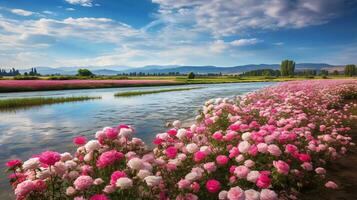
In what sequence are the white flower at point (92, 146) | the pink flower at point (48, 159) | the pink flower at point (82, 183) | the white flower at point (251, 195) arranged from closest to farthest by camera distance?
the white flower at point (251, 195), the pink flower at point (82, 183), the pink flower at point (48, 159), the white flower at point (92, 146)

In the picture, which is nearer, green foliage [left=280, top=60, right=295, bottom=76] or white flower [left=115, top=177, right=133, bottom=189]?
white flower [left=115, top=177, right=133, bottom=189]

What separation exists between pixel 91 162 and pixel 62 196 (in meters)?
0.85

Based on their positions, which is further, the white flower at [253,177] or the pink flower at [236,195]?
the white flower at [253,177]

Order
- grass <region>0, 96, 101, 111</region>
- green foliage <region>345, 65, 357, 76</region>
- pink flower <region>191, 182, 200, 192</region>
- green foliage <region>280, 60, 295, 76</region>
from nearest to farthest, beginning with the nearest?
1. pink flower <region>191, 182, 200, 192</region>
2. grass <region>0, 96, 101, 111</region>
3. green foliage <region>345, 65, 357, 76</region>
4. green foliage <region>280, 60, 295, 76</region>

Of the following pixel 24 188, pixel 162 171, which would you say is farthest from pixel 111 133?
pixel 24 188

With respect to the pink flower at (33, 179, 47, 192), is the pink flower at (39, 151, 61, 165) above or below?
above

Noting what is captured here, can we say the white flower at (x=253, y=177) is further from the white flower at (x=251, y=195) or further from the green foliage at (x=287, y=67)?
the green foliage at (x=287, y=67)

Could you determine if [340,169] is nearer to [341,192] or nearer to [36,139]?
[341,192]

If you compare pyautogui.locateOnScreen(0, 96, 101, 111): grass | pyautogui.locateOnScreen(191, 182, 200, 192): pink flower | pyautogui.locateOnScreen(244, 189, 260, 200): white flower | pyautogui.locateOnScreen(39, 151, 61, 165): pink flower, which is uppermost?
pyautogui.locateOnScreen(39, 151, 61, 165): pink flower

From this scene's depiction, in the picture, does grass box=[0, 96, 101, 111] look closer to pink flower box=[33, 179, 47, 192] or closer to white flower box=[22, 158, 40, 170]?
white flower box=[22, 158, 40, 170]

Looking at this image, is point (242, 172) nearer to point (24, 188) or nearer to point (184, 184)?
point (184, 184)

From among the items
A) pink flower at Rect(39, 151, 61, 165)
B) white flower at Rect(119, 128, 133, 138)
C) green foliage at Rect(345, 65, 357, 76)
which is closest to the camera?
pink flower at Rect(39, 151, 61, 165)

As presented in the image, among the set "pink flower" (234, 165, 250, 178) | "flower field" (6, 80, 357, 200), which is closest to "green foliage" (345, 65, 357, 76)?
"flower field" (6, 80, 357, 200)

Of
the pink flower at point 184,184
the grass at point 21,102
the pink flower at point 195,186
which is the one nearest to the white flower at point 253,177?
the pink flower at point 195,186
